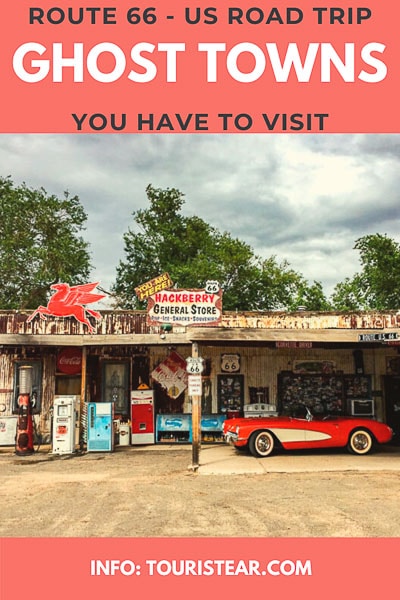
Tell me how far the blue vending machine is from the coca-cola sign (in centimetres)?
263

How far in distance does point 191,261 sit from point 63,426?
25.5m

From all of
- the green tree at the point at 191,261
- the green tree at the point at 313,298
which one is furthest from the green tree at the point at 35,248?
the green tree at the point at 313,298

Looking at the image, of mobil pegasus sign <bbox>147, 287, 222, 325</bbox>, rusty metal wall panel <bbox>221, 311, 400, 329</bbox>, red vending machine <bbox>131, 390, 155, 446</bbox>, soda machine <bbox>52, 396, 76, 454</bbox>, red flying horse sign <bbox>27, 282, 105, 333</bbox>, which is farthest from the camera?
rusty metal wall panel <bbox>221, 311, 400, 329</bbox>

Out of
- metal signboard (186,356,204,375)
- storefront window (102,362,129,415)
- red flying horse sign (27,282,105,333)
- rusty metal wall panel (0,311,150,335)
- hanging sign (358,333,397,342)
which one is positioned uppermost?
red flying horse sign (27,282,105,333)

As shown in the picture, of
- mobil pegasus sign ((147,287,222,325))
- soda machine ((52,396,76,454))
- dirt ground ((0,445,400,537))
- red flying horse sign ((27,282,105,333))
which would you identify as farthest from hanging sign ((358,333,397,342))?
soda machine ((52,396,76,454))

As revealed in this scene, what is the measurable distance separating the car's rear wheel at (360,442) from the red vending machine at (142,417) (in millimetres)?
6021

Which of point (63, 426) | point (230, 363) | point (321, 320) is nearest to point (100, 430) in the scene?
point (63, 426)

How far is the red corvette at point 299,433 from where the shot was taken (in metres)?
12.7

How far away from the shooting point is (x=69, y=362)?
54.0ft

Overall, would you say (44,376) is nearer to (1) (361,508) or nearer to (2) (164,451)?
(2) (164,451)

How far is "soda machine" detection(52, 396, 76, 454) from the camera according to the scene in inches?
550

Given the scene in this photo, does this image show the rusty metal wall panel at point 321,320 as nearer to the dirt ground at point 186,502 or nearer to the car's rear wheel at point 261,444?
the car's rear wheel at point 261,444

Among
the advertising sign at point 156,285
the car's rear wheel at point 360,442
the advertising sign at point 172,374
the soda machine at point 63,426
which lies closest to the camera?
the car's rear wheel at point 360,442

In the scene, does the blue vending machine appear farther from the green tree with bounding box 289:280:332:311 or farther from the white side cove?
the green tree with bounding box 289:280:332:311
